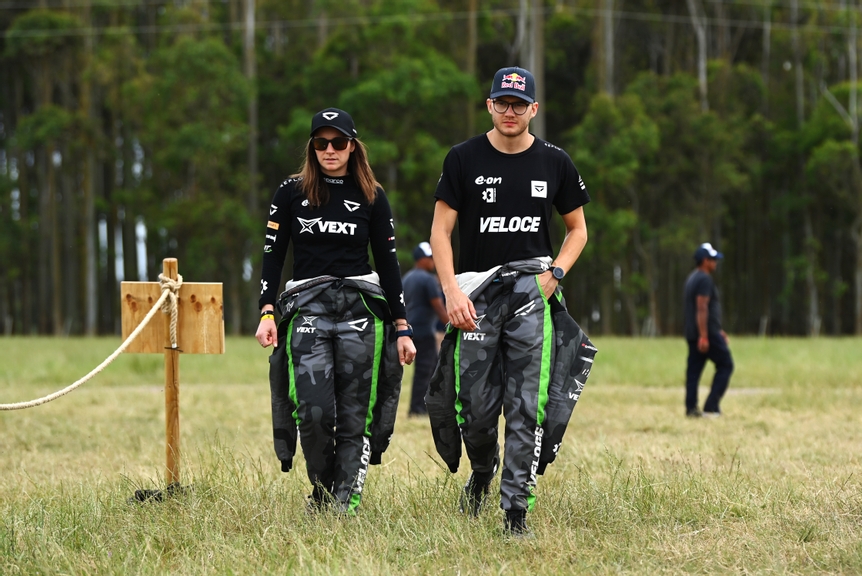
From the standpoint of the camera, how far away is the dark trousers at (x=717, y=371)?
41.5ft

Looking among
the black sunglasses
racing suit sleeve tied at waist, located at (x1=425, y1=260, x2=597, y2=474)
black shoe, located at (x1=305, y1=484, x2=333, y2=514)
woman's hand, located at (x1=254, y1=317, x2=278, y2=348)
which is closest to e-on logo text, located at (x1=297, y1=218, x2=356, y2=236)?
the black sunglasses

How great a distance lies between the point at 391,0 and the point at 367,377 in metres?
35.5

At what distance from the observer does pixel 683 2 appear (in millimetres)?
45125

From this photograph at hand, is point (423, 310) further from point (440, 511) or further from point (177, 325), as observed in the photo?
point (440, 511)

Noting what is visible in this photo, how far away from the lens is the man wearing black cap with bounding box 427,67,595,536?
223 inches

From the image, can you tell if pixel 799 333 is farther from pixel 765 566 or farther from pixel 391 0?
pixel 765 566

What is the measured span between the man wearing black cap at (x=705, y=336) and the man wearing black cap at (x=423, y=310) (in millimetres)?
2694

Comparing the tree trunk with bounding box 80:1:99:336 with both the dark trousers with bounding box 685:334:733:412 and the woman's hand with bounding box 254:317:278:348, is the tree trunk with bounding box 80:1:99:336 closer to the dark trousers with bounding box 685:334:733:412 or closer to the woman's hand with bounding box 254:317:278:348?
the dark trousers with bounding box 685:334:733:412

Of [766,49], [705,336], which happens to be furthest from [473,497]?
[766,49]

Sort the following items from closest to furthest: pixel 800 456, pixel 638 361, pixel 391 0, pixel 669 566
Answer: pixel 669 566
pixel 800 456
pixel 638 361
pixel 391 0

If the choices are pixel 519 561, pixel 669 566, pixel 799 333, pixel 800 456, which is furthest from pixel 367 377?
pixel 799 333

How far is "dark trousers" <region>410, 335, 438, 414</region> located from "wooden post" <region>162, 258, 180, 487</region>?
234 inches

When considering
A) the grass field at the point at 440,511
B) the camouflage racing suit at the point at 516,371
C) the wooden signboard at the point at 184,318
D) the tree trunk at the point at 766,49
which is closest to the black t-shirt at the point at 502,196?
the camouflage racing suit at the point at 516,371

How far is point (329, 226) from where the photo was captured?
613cm
